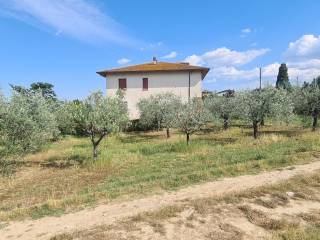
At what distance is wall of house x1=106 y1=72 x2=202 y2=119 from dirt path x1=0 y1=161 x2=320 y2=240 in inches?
1376

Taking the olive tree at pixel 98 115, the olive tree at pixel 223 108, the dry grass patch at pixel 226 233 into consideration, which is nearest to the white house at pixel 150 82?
the olive tree at pixel 223 108

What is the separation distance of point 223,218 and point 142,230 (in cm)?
207

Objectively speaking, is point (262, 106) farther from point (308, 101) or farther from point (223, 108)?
point (223, 108)

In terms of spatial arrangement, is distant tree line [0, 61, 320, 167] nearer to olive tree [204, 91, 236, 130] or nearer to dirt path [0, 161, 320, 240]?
olive tree [204, 91, 236, 130]

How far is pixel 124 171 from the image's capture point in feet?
51.3

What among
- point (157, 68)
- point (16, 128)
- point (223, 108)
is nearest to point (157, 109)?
point (223, 108)

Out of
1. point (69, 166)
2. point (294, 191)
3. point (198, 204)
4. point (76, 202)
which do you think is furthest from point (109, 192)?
point (69, 166)

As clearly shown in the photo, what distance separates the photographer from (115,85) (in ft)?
156

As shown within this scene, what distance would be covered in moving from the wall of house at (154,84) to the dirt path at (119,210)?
3496cm

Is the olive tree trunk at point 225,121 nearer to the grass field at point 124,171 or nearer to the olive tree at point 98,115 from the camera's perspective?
the grass field at point 124,171

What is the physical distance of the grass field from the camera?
10.8 metres

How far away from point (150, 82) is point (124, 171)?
32587 millimetres

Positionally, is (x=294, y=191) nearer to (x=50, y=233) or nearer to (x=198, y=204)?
(x=198, y=204)

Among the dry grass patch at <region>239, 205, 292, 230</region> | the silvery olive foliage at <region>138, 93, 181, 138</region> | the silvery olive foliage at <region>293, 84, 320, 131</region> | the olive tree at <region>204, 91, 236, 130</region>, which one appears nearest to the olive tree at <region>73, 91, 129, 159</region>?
the dry grass patch at <region>239, 205, 292, 230</region>
